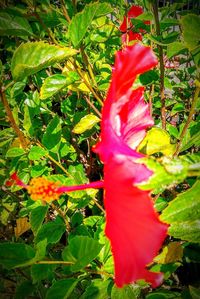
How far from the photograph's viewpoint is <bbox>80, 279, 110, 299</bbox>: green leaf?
865 mm

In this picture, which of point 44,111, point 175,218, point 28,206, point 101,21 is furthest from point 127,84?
point 101,21

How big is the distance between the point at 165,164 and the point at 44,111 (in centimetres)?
115

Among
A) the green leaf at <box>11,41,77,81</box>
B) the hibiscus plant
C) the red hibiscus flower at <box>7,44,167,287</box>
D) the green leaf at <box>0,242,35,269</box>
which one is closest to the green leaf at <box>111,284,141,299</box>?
the hibiscus plant

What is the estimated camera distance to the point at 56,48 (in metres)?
0.75

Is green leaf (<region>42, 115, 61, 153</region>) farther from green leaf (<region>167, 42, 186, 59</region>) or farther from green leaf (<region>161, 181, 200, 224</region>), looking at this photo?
green leaf (<region>161, 181, 200, 224</region>)

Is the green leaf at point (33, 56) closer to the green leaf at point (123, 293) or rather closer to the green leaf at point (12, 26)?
the green leaf at point (12, 26)

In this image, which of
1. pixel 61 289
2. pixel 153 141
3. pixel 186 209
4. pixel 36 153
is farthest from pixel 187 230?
pixel 36 153

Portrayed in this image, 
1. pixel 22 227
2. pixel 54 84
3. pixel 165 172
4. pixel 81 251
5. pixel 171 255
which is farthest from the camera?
pixel 22 227

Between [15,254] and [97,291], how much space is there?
0.86 feet

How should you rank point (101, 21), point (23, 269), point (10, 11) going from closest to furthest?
1. point (10, 11)
2. point (23, 269)
3. point (101, 21)

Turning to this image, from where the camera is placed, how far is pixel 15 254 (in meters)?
0.82

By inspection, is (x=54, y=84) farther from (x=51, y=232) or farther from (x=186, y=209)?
(x=186, y=209)

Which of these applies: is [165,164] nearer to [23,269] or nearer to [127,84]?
[127,84]

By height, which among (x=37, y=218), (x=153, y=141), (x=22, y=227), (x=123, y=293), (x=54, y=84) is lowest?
(x=22, y=227)
